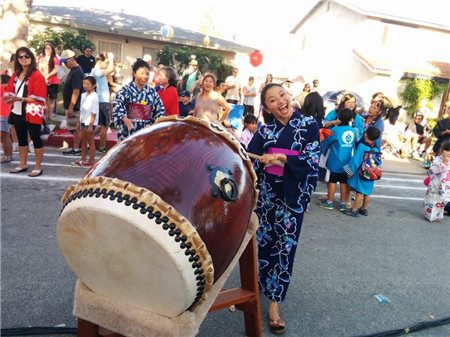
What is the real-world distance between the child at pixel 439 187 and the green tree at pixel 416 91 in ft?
41.7

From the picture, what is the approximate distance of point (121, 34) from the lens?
1479cm

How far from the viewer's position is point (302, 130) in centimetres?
238

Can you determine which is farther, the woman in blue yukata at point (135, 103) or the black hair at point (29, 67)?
the black hair at point (29, 67)

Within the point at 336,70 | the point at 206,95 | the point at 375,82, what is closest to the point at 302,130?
the point at 206,95

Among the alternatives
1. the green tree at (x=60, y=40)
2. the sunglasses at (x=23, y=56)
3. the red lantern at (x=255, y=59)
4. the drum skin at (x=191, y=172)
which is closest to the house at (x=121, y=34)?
the green tree at (x=60, y=40)

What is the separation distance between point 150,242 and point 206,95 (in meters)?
3.38

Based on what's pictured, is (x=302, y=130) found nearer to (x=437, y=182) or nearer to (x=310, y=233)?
(x=310, y=233)

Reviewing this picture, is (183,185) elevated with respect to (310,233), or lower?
elevated

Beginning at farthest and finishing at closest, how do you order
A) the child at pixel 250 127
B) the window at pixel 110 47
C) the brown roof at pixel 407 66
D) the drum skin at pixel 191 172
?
the brown roof at pixel 407 66 < the window at pixel 110 47 < the child at pixel 250 127 < the drum skin at pixel 191 172

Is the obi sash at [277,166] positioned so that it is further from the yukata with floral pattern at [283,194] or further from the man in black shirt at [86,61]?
the man in black shirt at [86,61]

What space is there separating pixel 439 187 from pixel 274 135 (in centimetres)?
385

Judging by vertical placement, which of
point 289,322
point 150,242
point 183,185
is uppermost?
point 183,185

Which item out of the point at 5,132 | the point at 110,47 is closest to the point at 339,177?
the point at 5,132

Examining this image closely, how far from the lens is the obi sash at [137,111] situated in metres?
3.94
